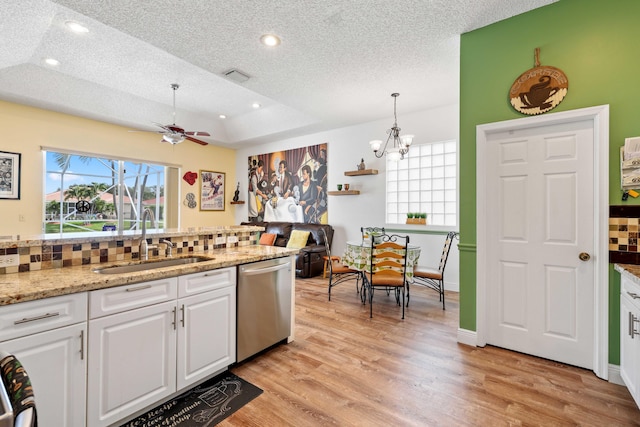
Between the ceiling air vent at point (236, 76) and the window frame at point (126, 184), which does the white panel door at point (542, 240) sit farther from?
the window frame at point (126, 184)

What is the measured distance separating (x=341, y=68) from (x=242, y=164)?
5.08 meters

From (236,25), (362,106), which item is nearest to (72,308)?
(236,25)

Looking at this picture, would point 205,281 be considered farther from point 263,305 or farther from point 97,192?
point 97,192

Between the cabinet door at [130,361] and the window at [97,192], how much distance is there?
16.0ft

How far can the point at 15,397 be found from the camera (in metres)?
0.60

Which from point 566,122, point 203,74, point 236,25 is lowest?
point 566,122

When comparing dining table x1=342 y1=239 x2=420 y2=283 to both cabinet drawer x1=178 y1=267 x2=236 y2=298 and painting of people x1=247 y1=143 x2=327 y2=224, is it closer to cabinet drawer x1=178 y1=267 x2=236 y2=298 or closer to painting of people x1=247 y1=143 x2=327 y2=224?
cabinet drawer x1=178 y1=267 x2=236 y2=298

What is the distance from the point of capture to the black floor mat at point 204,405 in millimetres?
1833

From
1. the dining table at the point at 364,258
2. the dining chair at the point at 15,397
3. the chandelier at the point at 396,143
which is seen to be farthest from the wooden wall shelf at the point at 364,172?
the dining chair at the point at 15,397

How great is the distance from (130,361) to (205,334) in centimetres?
49

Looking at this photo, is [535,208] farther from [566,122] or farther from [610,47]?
[610,47]

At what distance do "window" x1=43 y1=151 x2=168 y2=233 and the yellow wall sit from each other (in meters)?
0.19

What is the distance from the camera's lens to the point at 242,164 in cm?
806

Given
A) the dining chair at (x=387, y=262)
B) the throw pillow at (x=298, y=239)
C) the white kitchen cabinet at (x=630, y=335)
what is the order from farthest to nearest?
the throw pillow at (x=298, y=239), the dining chair at (x=387, y=262), the white kitchen cabinet at (x=630, y=335)
